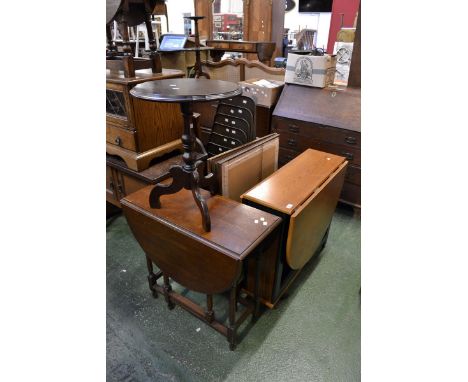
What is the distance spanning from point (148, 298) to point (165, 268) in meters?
0.40

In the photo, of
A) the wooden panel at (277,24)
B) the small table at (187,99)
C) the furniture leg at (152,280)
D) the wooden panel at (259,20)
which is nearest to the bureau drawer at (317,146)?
the small table at (187,99)

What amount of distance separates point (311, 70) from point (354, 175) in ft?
3.09

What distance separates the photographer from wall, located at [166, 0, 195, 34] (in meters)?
5.96

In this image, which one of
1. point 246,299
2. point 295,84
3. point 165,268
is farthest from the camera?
point 295,84

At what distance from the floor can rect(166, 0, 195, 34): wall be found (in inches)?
223

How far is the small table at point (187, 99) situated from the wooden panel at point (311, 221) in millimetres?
400

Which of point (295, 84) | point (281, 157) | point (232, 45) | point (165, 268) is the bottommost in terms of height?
point (165, 268)

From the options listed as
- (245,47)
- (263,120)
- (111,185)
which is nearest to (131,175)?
(111,185)

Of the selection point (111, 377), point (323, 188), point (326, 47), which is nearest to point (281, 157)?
point (323, 188)

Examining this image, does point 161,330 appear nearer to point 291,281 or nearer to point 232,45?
point 291,281

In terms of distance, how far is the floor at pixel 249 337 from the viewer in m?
1.37

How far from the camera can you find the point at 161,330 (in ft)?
5.13

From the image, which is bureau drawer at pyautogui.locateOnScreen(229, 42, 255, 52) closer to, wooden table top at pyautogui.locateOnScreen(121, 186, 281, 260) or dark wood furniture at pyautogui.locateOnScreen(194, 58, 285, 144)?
dark wood furniture at pyautogui.locateOnScreen(194, 58, 285, 144)

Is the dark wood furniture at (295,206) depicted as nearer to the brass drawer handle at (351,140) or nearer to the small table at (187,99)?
the small table at (187,99)
